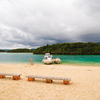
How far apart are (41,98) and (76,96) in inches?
90.5

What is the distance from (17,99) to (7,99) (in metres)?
0.58

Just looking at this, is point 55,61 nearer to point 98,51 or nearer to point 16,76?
point 16,76

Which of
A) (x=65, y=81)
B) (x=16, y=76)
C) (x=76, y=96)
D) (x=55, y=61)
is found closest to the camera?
(x=76, y=96)

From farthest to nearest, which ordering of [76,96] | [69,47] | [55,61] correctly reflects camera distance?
[69,47]
[55,61]
[76,96]

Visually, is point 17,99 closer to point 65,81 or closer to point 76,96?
A: point 76,96

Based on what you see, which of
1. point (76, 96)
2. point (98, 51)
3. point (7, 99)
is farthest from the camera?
point (98, 51)

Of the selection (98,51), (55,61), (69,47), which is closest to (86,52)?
(98,51)

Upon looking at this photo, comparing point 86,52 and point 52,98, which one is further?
point 86,52

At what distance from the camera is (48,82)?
7953 mm

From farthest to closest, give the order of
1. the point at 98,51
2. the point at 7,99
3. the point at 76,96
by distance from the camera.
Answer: the point at 98,51, the point at 76,96, the point at 7,99

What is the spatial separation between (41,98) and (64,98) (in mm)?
1437

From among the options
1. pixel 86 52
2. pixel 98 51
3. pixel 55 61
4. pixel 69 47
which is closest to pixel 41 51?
pixel 69 47

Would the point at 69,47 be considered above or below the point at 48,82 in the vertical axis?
above

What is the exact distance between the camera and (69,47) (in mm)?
140250
